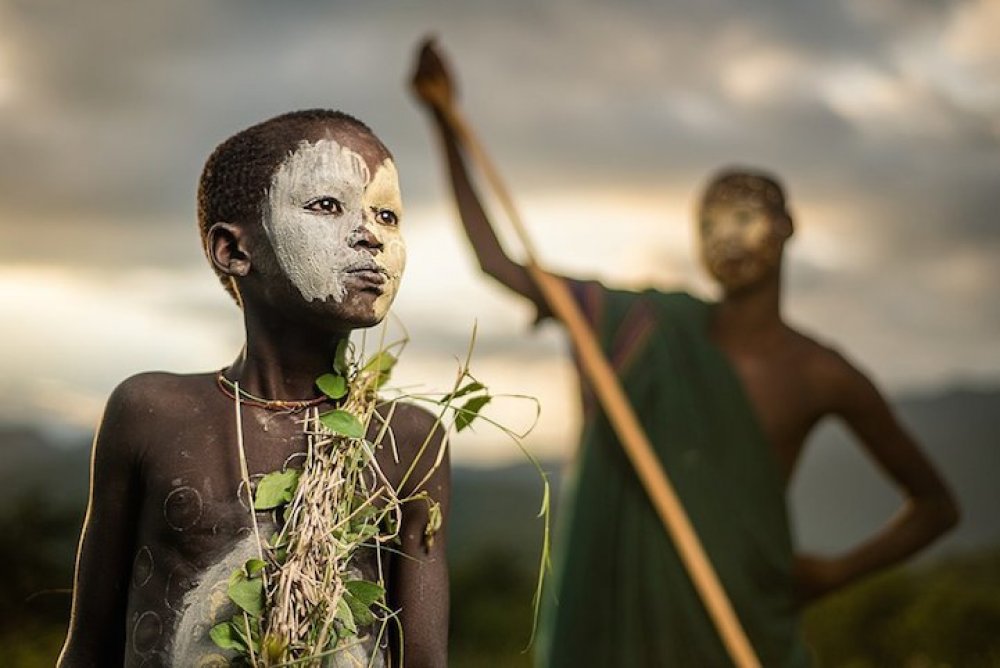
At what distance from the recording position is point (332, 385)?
1452 mm

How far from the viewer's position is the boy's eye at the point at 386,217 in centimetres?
143

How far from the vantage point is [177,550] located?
54.9 inches

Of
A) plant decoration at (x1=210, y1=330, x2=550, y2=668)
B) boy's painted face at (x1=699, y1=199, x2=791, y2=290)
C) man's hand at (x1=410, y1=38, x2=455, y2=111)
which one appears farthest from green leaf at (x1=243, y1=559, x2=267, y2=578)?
boy's painted face at (x1=699, y1=199, x2=791, y2=290)

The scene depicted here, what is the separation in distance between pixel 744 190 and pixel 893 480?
32.5 inches

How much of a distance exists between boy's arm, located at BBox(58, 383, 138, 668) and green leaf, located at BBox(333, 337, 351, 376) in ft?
0.70

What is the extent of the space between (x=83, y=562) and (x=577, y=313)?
6.78 feet

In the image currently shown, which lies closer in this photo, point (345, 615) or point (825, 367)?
point (345, 615)

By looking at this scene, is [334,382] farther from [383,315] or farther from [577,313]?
[577,313]

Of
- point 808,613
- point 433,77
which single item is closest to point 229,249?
point 433,77

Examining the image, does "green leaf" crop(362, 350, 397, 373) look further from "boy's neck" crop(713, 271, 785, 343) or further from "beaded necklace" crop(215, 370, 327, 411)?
"boy's neck" crop(713, 271, 785, 343)

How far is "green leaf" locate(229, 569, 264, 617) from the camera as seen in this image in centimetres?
134

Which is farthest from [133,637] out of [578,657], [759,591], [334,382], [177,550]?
[759,591]

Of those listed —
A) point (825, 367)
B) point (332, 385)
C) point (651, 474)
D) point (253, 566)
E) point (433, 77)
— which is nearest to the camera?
point (253, 566)

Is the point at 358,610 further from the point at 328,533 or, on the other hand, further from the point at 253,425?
the point at 253,425
